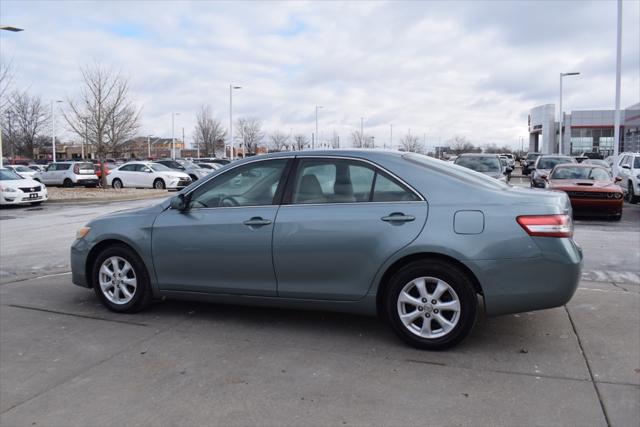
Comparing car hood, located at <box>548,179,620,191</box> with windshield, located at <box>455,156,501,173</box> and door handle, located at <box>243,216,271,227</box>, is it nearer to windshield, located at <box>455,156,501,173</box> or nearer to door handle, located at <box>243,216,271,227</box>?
windshield, located at <box>455,156,501,173</box>

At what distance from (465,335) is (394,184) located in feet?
4.37

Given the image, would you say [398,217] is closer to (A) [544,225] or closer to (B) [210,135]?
(A) [544,225]

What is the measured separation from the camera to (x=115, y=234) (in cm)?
540

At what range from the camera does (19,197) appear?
1867 centimetres

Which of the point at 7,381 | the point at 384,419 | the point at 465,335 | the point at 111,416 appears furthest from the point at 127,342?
the point at 465,335

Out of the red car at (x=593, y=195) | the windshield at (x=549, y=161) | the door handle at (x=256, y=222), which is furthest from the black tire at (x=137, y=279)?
the windshield at (x=549, y=161)

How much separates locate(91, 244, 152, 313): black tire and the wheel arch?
7.56 feet

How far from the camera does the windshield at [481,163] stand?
16.3m

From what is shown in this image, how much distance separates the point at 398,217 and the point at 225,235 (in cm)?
158

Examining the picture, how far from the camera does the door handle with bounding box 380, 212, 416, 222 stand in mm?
4387

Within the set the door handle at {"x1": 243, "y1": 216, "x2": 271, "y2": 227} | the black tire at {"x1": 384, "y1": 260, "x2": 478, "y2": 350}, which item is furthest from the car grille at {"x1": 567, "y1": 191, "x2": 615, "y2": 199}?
the door handle at {"x1": 243, "y1": 216, "x2": 271, "y2": 227}

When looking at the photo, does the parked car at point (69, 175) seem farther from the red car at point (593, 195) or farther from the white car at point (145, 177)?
the red car at point (593, 195)

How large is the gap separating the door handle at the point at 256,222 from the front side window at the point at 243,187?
6.6 inches

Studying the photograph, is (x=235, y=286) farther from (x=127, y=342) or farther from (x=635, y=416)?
(x=635, y=416)
